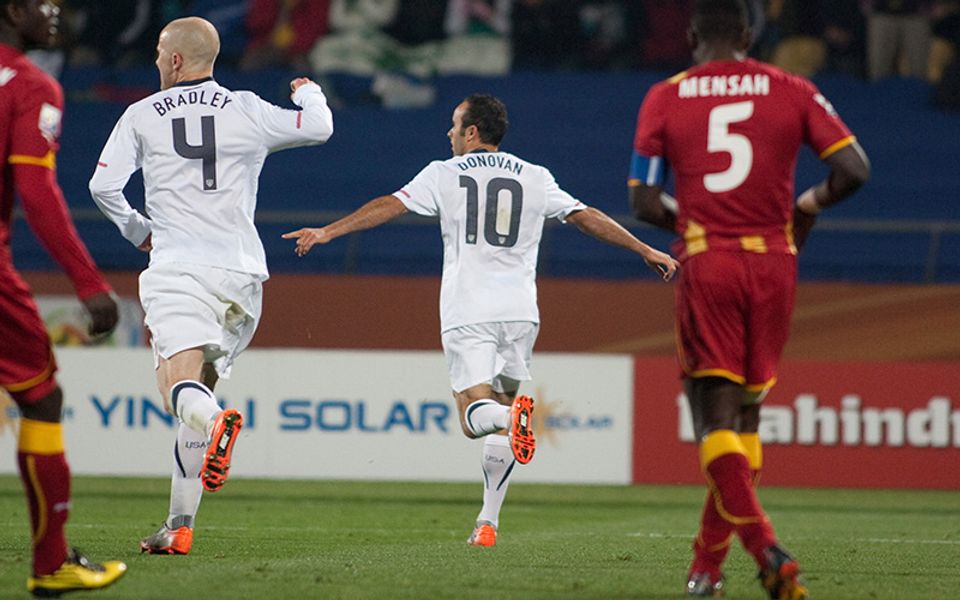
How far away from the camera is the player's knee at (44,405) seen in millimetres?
5340

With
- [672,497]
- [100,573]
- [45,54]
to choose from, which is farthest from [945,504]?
[45,54]

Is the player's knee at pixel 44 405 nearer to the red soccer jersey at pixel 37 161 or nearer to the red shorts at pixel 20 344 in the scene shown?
the red shorts at pixel 20 344

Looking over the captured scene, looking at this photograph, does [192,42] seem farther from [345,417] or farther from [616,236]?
[345,417]

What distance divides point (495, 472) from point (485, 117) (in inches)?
73.2

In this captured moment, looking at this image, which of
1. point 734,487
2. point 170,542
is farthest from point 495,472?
point 734,487

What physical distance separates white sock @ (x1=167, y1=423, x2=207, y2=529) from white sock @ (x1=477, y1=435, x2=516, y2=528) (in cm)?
159

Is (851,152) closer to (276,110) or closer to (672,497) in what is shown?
(276,110)

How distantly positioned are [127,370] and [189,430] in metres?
6.78

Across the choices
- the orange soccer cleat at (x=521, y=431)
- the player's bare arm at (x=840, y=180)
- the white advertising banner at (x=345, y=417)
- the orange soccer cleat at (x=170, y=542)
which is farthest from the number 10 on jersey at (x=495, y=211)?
the white advertising banner at (x=345, y=417)

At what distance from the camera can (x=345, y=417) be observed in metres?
14.0

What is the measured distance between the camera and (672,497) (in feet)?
42.9

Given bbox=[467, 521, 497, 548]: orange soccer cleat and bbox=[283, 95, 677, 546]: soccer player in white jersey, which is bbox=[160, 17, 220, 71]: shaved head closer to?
bbox=[283, 95, 677, 546]: soccer player in white jersey

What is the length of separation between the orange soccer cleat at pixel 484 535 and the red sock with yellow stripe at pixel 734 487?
2690 millimetres

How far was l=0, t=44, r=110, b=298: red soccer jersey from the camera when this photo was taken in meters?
5.22
